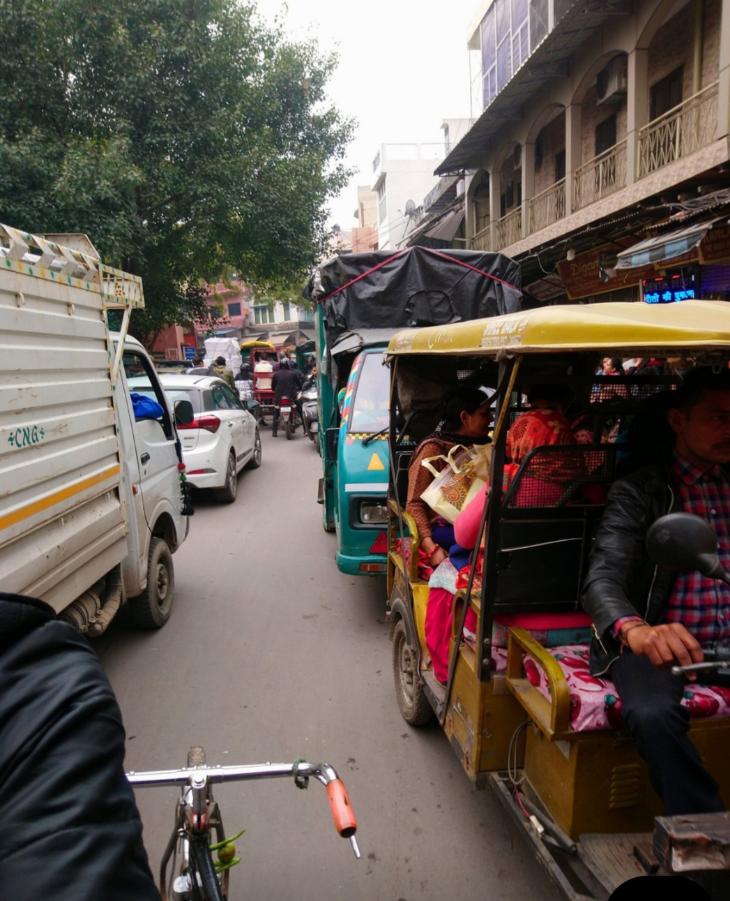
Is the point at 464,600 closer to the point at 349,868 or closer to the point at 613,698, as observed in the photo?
the point at 613,698

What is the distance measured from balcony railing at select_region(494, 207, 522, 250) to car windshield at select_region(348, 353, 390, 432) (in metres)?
10.4

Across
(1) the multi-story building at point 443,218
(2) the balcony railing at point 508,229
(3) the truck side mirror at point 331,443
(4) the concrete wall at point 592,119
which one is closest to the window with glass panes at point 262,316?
(1) the multi-story building at point 443,218

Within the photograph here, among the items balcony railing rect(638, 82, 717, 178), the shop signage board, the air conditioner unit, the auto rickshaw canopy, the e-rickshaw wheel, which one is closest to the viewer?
the auto rickshaw canopy

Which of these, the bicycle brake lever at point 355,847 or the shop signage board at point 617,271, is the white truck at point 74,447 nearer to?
the bicycle brake lever at point 355,847

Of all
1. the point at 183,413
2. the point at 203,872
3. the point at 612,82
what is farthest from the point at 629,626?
the point at 612,82

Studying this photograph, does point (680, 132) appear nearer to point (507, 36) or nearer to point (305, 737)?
point (507, 36)

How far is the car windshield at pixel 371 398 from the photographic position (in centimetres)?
534

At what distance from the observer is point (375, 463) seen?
16.3 ft

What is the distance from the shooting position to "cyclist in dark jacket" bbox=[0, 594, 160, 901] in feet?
2.57

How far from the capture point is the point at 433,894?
2.38 m

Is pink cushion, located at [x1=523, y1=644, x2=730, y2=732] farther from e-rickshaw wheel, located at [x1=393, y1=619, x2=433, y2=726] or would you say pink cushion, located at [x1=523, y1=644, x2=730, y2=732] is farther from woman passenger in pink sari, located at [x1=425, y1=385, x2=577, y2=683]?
e-rickshaw wheel, located at [x1=393, y1=619, x2=433, y2=726]

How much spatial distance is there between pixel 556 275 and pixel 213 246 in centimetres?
899

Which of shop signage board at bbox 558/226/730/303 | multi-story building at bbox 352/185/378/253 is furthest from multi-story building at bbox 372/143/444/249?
shop signage board at bbox 558/226/730/303

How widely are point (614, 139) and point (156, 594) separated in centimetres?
1174
